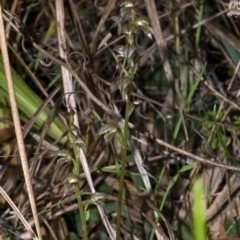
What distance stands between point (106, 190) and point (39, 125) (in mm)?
215

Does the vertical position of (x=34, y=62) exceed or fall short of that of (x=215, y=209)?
it exceeds it

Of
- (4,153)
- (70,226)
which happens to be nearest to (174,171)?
(70,226)

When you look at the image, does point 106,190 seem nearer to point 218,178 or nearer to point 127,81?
point 218,178

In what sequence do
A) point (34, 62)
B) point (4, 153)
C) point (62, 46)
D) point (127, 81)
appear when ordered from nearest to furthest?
point (127, 81)
point (62, 46)
point (4, 153)
point (34, 62)

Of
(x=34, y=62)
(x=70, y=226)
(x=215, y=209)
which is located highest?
(x=34, y=62)

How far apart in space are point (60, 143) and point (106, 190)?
0.52ft

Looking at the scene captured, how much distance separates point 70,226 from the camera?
1.15m

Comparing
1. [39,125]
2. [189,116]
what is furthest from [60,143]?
[189,116]

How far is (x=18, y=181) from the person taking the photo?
1187 millimetres

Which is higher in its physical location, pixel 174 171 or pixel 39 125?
pixel 39 125

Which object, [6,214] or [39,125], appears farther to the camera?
[39,125]

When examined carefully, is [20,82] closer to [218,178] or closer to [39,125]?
[39,125]

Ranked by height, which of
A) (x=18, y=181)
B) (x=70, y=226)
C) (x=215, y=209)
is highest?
(x=18, y=181)

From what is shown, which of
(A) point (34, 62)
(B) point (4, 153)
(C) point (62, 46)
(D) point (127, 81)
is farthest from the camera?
(A) point (34, 62)
